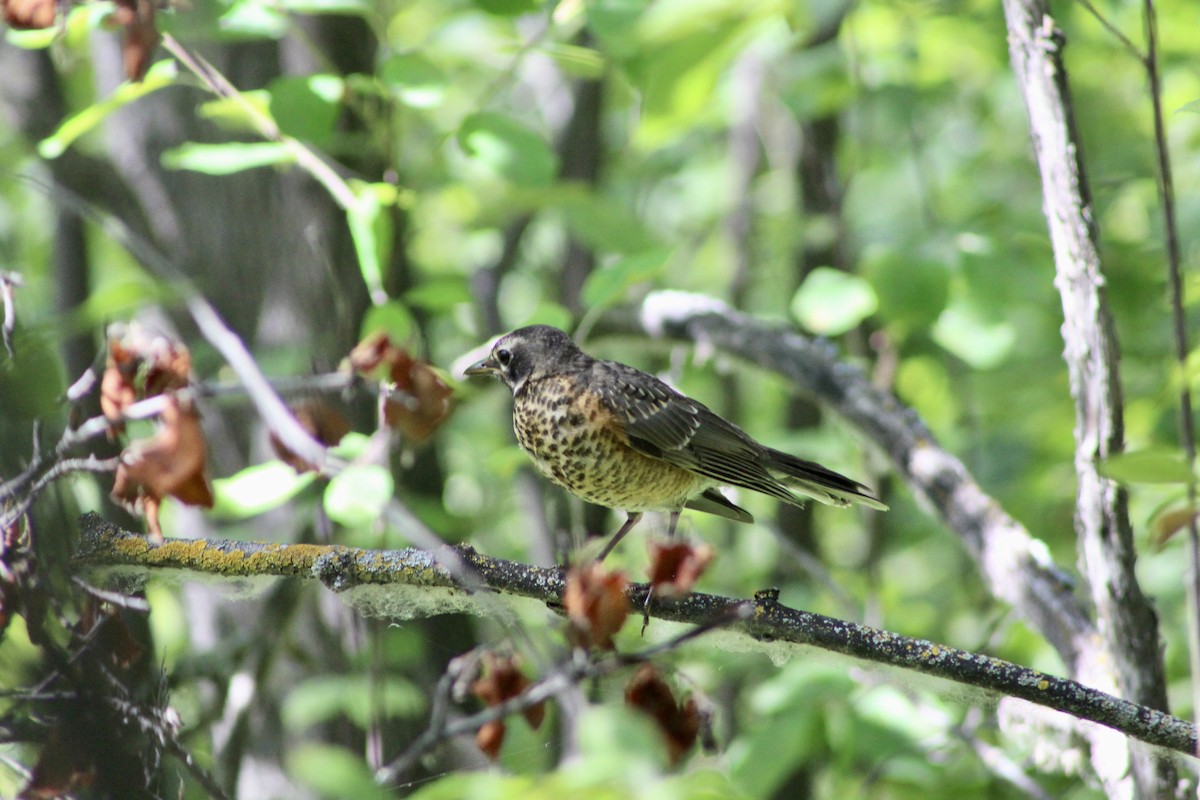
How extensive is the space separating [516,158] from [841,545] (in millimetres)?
→ 5541

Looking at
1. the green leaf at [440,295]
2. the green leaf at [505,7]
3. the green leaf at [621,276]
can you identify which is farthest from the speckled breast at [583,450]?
the green leaf at [505,7]

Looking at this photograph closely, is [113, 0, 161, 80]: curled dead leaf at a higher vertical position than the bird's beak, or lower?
higher

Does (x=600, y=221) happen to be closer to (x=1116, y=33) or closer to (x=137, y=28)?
(x=137, y=28)

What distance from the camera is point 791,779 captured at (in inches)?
183

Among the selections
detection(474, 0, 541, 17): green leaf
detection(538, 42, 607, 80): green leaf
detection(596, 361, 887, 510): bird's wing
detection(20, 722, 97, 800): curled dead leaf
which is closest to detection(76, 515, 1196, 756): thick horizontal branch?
detection(20, 722, 97, 800): curled dead leaf

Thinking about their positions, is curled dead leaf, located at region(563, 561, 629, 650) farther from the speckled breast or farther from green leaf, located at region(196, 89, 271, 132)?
green leaf, located at region(196, 89, 271, 132)

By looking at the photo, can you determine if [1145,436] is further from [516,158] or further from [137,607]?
[137,607]

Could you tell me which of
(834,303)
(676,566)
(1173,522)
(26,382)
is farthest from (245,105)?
(1173,522)

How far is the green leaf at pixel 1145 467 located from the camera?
1339 millimetres

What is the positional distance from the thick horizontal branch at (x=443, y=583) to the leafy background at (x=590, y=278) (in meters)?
0.11

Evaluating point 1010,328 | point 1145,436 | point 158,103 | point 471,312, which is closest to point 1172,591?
point 1145,436

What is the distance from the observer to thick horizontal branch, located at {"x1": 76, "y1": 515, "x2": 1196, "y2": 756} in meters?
1.87

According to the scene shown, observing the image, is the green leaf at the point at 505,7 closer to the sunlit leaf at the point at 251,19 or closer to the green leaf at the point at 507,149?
the green leaf at the point at 507,149

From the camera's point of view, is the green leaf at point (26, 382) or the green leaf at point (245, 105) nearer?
the green leaf at point (26, 382)
